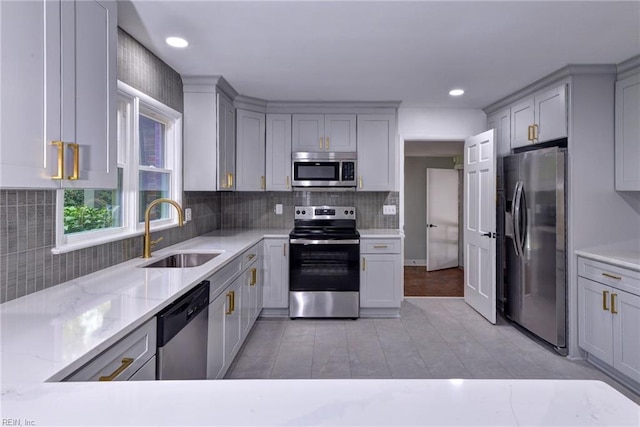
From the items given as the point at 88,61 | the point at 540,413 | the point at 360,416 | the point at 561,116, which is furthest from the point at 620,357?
the point at 88,61

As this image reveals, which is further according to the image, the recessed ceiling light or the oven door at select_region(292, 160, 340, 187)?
the oven door at select_region(292, 160, 340, 187)

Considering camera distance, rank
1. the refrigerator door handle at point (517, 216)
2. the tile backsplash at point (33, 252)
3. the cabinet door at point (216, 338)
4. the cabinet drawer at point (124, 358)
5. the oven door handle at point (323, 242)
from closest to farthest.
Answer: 1. the cabinet drawer at point (124, 358)
2. the tile backsplash at point (33, 252)
3. the cabinet door at point (216, 338)
4. the refrigerator door handle at point (517, 216)
5. the oven door handle at point (323, 242)

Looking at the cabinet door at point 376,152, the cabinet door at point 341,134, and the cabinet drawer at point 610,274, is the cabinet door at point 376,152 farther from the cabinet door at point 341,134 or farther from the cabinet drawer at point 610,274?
the cabinet drawer at point 610,274

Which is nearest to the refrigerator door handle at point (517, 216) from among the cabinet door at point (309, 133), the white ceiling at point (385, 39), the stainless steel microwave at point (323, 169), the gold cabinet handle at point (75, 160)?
the white ceiling at point (385, 39)

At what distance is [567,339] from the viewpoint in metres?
2.83

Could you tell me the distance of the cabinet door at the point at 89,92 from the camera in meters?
1.32

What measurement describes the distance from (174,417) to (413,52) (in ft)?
8.58

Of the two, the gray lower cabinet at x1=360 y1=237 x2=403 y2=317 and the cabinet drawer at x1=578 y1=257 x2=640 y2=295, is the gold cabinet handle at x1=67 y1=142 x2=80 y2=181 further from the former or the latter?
the cabinet drawer at x1=578 y1=257 x2=640 y2=295

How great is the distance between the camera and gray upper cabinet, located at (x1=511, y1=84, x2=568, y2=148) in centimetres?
288

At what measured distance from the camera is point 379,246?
3.70m

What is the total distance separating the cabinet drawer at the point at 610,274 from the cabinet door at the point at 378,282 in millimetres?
1606

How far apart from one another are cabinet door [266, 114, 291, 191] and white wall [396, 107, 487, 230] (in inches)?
51.8

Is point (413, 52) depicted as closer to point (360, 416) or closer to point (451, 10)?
point (451, 10)

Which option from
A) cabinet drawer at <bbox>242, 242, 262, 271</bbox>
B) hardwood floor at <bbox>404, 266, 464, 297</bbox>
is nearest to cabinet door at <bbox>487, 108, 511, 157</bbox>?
hardwood floor at <bbox>404, 266, 464, 297</bbox>
